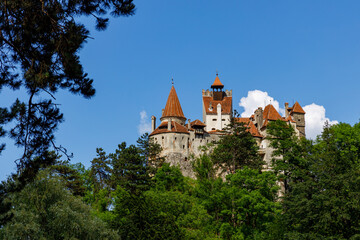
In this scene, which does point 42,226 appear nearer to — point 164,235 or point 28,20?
point 164,235

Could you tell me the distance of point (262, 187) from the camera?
36.2m

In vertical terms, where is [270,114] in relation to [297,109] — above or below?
below

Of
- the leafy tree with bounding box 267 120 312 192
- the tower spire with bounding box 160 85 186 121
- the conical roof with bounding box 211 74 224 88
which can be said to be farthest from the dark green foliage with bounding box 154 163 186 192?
the conical roof with bounding box 211 74 224 88

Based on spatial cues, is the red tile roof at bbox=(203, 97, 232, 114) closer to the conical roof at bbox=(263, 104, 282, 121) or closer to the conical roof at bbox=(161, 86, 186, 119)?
the conical roof at bbox=(161, 86, 186, 119)

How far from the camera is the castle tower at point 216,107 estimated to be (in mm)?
73062

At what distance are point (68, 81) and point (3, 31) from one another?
182 cm

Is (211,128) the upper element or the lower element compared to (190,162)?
upper

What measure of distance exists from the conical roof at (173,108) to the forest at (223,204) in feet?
66.9

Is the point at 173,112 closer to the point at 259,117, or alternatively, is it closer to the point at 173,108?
the point at 173,108

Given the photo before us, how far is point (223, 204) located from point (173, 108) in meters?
36.8

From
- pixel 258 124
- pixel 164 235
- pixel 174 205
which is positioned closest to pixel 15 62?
pixel 164 235

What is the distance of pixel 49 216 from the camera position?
2400cm

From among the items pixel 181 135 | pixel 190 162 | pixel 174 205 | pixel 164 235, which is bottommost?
pixel 164 235

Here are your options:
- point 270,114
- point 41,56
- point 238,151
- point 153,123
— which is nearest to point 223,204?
point 238,151
